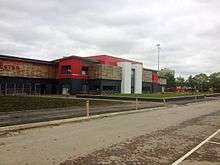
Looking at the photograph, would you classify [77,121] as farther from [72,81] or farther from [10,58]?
[72,81]

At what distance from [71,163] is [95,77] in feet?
241

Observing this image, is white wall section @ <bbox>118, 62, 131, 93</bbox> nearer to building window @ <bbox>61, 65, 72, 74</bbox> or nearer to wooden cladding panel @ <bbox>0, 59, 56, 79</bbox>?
building window @ <bbox>61, 65, 72, 74</bbox>

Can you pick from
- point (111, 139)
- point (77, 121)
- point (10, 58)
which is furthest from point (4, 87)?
point (111, 139)

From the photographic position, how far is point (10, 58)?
2805 inches

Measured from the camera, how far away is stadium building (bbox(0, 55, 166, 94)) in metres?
72.4

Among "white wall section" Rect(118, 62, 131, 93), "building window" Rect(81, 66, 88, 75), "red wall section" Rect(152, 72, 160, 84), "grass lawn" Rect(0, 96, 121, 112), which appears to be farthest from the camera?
"red wall section" Rect(152, 72, 160, 84)

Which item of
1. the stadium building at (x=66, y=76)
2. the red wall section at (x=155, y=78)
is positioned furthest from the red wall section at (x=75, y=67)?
the red wall section at (x=155, y=78)

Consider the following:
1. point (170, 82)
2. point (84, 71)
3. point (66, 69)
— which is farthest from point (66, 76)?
point (170, 82)

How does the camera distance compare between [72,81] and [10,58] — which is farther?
[72,81]

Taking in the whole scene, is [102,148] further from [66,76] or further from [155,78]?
[155,78]

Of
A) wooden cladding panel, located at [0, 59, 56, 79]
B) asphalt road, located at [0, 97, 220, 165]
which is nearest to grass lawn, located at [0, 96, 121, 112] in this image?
asphalt road, located at [0, 97, 220, 165]

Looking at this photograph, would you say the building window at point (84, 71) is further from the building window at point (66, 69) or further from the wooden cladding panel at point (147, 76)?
the wooden cladding panel at point (147, 76)

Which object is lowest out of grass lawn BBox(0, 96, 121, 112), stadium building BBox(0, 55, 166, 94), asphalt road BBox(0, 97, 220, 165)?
asphalt road BBox(0, 97, 220, 165)

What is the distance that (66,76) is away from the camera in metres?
81.3
